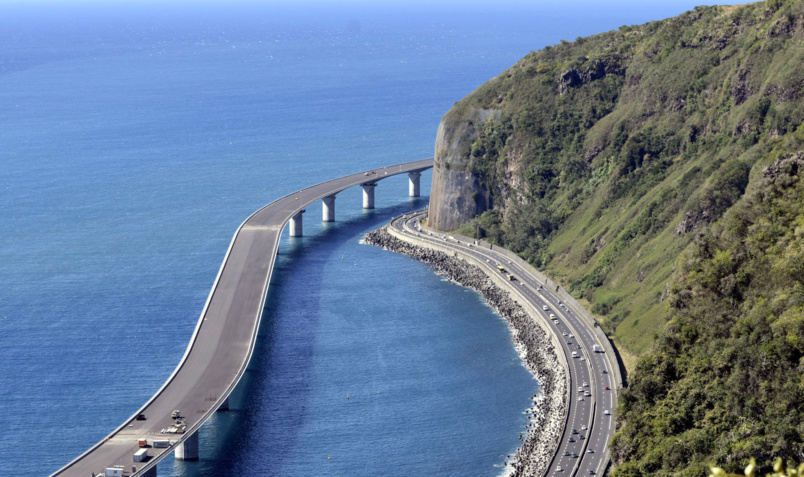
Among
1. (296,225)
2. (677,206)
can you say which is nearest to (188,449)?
(677,206)

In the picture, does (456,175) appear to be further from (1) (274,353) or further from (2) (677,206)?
(1) (274,353)

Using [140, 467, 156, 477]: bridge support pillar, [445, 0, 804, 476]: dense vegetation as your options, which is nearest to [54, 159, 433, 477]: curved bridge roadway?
[140, 467, 156, 477]: bridge support pillar

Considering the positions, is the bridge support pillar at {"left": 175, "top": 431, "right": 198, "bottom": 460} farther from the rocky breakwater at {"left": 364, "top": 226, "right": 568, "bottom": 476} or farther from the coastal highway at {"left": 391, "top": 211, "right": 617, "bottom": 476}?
the coastal highway at {"left": 391, "top": 211, "right": 617, "bottom": 476}

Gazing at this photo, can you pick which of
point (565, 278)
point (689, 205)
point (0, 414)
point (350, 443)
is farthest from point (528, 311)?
point (0, 414)

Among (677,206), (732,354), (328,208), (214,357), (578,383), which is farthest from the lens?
(328,208)

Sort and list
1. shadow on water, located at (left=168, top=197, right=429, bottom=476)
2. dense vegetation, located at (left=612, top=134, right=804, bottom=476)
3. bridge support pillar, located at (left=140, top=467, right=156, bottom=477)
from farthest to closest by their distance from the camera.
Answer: shadow on water, located at (left=168, top=197, right=429, bottom=476) < bridge support pillar, located at (left=140, top=467, right=156, bottom=477) < dense vegetation, located at (left=612, top=134, right=804, bottom=476)

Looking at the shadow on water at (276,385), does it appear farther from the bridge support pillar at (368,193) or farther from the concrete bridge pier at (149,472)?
the bridge support pillar at (368,193)
